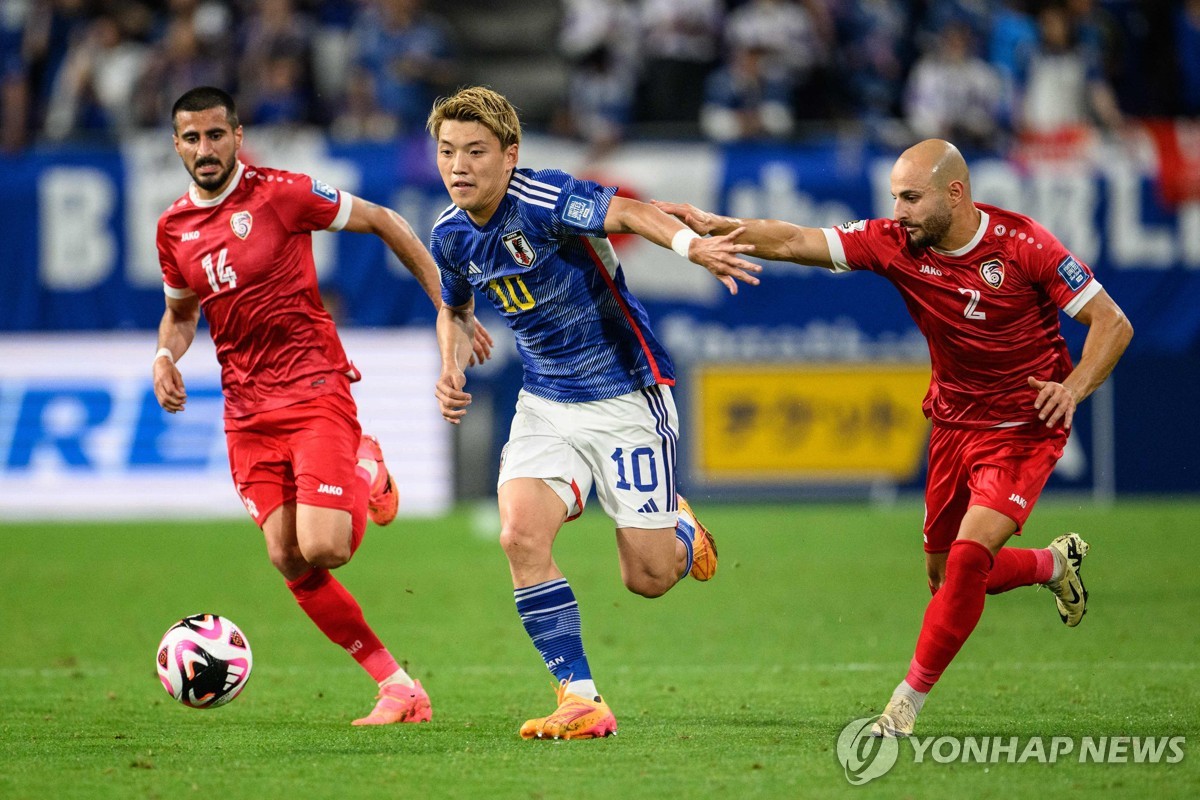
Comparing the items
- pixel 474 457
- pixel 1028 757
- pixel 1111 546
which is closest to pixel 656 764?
pixel 1028 757

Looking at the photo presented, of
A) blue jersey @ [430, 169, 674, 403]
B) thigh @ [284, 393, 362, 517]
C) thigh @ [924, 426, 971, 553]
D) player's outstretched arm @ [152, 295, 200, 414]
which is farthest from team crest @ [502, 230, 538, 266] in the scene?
thigh @ [924, 426, 971, 553]

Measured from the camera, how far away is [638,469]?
6387mm

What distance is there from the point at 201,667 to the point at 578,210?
2.30 m

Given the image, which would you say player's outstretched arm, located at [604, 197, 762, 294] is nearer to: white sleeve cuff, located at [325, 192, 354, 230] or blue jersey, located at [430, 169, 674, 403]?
blue jersey, located at [430, 169, 674, 403]

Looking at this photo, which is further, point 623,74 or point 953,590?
point 623,74

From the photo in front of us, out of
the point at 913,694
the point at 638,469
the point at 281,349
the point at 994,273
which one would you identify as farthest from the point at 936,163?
the point at 281,349

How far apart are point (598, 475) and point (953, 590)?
146cm

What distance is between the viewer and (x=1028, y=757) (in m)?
5.54

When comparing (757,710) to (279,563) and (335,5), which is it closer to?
(279,563)

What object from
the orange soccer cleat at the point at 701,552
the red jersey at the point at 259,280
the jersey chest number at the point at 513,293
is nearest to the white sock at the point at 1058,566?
the orange soccer cleat at the point at 701,552

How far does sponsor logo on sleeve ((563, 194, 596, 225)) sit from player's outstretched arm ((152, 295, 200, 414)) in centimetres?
187

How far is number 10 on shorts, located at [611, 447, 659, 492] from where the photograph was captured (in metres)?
6.37

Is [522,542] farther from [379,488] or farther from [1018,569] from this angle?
[1018,569]

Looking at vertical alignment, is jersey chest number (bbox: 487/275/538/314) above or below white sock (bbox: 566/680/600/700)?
above
